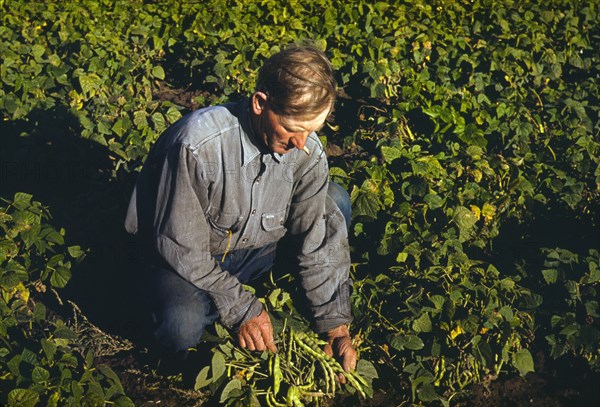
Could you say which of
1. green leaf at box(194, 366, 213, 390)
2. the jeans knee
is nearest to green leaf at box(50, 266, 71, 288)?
the jeans knee

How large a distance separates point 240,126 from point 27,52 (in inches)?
106

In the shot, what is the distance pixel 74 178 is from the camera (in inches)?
165

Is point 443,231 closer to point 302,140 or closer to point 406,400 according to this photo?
point 406,400

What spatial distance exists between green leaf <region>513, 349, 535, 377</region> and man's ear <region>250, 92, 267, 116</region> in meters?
1.57

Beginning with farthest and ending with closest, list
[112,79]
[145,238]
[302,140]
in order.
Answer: [112,79] < [145,238] < [302,140]

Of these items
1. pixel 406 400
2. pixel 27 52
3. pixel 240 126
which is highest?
pixel 240 126

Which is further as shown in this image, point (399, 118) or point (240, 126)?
point (399, 118)

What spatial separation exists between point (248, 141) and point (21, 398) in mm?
1301

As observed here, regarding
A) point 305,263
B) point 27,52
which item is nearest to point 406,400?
point 305,263

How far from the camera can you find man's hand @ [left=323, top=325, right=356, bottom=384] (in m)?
3.08

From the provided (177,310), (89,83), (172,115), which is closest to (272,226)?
(177,310)

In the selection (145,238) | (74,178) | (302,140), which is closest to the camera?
(302,140)

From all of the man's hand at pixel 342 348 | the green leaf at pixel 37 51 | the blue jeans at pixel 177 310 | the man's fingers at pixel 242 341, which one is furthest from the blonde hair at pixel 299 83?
the green leaf at pixel 37 51

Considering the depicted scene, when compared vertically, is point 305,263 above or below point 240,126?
below
